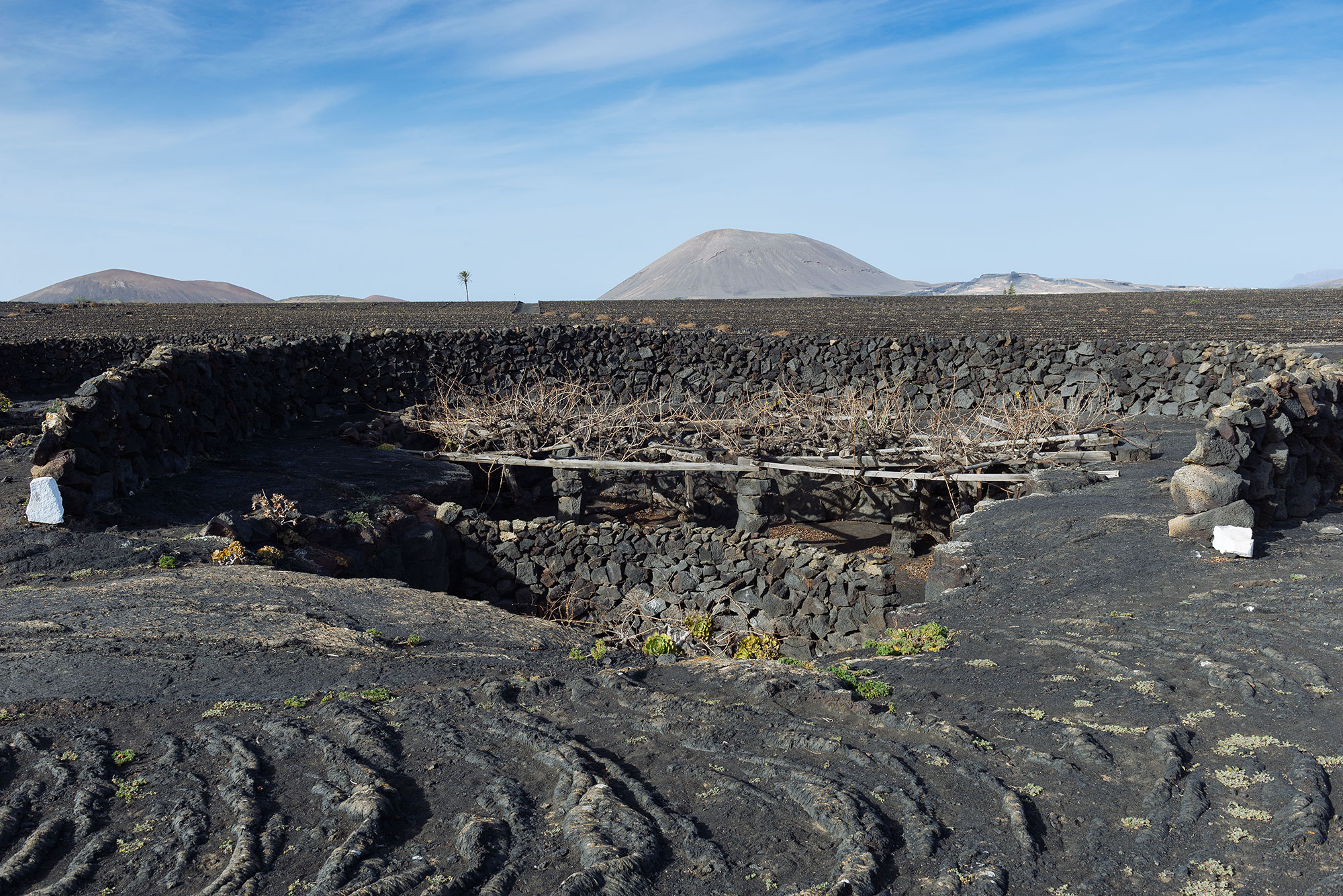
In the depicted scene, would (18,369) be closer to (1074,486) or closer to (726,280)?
(1074,486)

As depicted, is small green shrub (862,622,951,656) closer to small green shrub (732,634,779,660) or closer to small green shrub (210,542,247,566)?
small green shrub (732,634,779,660)

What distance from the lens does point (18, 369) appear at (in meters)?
21.6

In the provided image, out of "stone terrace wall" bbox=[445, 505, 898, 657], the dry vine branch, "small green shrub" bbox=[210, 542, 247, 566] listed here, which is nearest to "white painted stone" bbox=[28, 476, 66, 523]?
"small green shrub" bbox=[210, 542, 247, 566]

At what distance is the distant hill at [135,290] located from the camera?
125 m

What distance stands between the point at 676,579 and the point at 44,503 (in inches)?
282

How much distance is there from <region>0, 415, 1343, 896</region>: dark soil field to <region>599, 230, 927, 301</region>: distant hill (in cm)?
14842

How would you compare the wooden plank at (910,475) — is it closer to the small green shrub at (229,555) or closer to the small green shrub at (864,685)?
the small green shrub at (864,685)

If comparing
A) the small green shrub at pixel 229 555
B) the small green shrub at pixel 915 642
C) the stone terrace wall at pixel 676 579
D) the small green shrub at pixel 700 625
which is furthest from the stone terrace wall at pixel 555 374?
the small green shrub at pixel 915 642

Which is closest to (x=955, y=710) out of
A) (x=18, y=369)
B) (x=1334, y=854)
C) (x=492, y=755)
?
(x=1334, y=854)

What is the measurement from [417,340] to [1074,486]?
15494mm

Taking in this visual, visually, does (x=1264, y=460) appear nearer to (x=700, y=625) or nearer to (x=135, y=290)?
(x=700, y=625)

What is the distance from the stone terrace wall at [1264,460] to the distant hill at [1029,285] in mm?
108910

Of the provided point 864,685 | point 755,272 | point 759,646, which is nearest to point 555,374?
point 759,646

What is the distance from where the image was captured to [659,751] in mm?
4371
